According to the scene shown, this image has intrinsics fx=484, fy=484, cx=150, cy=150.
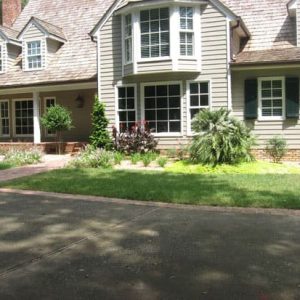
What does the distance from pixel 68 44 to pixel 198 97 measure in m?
8.02

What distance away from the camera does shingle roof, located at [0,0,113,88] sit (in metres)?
20.3

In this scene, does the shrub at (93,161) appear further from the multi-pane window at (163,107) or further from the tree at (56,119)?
the tree at (56,119)

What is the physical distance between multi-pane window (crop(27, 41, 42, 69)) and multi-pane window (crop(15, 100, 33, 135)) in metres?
2.37

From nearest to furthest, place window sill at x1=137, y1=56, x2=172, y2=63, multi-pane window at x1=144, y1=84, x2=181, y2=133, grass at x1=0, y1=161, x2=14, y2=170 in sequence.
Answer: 1. grass at x1=0, y1=161, x2=14, y2=170
2. window sill at x1=137, y1=56, x2=172, y2=63
3. multi-pane window at x1=144, y1=84, x2=181, y2=133

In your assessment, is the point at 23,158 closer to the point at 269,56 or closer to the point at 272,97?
the point at 272,97

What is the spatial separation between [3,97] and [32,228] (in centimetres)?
1843

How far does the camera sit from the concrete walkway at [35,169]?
13228mm

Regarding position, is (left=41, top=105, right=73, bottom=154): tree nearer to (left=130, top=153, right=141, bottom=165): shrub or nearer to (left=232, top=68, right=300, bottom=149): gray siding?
(left=130, top=153, right=141, bottom=165): shrub

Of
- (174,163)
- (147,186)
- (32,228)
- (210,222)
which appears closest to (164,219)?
(210,222)

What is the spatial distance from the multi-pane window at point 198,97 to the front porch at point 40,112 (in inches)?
171

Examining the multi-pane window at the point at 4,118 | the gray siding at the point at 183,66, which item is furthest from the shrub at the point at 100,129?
the multi-pane window at the point at 4,118

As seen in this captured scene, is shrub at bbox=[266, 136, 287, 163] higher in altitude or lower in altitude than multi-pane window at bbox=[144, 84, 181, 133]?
lower

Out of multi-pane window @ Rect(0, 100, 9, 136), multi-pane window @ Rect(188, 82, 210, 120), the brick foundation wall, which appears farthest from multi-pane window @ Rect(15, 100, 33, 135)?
the brick foundation wall

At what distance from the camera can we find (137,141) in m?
17.2
